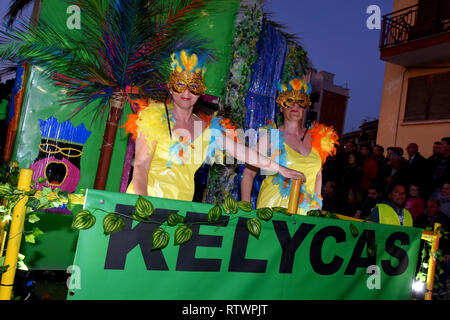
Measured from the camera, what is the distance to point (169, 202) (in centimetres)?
171

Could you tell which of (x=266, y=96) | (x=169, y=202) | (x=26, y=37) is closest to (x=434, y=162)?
(x=266, y=96)

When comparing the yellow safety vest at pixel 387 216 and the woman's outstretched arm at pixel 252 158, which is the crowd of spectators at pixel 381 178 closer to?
the yellow safety vest at pixel 387 216

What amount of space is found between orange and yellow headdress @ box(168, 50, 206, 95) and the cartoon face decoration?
1959 millimetres

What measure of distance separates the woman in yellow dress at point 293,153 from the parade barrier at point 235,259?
672 millimetres

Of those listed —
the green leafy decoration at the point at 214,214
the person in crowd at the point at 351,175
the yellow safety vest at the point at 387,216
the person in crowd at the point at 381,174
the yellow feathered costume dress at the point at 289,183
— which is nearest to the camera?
the green leafy decoration at the point at 214,214

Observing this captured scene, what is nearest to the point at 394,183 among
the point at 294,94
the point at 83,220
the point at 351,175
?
the point at 351,175

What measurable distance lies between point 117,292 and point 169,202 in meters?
0.43

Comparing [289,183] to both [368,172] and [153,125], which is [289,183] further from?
[368,172]

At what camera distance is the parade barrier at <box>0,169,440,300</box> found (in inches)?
61.7

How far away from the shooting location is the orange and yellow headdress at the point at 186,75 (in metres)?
2.45

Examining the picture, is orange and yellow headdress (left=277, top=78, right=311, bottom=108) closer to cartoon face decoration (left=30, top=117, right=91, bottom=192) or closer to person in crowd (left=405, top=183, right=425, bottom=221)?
cartoon face decoration (left=30, top=117, right=91, bottom=192)

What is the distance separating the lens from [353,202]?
6109mm

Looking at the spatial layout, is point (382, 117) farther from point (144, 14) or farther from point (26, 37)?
point (26, 37)

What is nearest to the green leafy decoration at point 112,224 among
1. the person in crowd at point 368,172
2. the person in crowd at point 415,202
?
the person in crowd at point 415,202
